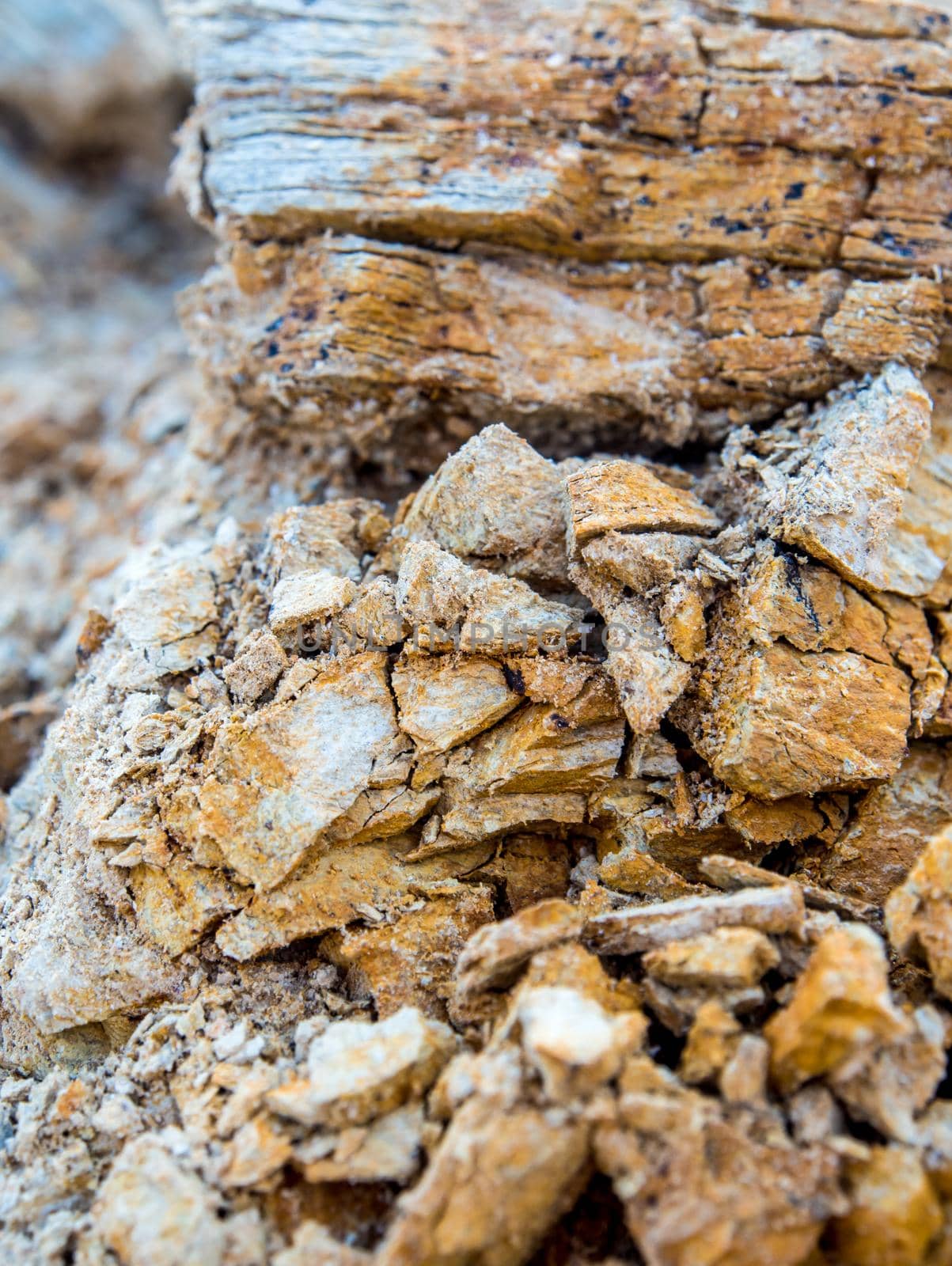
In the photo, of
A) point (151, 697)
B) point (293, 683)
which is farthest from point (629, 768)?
point (151, 697)

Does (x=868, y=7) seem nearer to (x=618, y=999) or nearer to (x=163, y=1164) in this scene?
(x=618, y=999)

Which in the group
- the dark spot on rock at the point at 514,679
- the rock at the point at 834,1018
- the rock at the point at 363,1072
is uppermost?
the dark spot on rock at the point at 514,679

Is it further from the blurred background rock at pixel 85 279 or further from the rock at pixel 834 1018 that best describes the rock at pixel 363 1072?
the blurred background rock at pixel 85 279

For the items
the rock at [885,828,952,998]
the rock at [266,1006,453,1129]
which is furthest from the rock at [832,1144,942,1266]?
the rock at [266,1006,453,1129]

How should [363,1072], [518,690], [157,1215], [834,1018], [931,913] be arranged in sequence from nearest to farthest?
1. [834,1018]
2. [157,1215]
3. [363,1072]
4. [931,913]
5. [518,690]

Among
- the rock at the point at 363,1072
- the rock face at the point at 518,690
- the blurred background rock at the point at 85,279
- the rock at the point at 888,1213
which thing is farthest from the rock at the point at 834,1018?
the blurred background rock at the point at 85,279

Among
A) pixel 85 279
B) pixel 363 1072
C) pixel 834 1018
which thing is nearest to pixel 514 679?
pixel 363 1072

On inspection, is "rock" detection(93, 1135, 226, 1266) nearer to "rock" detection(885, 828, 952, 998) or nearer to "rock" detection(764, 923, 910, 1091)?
"rock" detection(764, 923, 910, 1091)

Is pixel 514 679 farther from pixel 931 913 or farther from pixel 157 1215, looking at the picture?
pixel 157 1215
